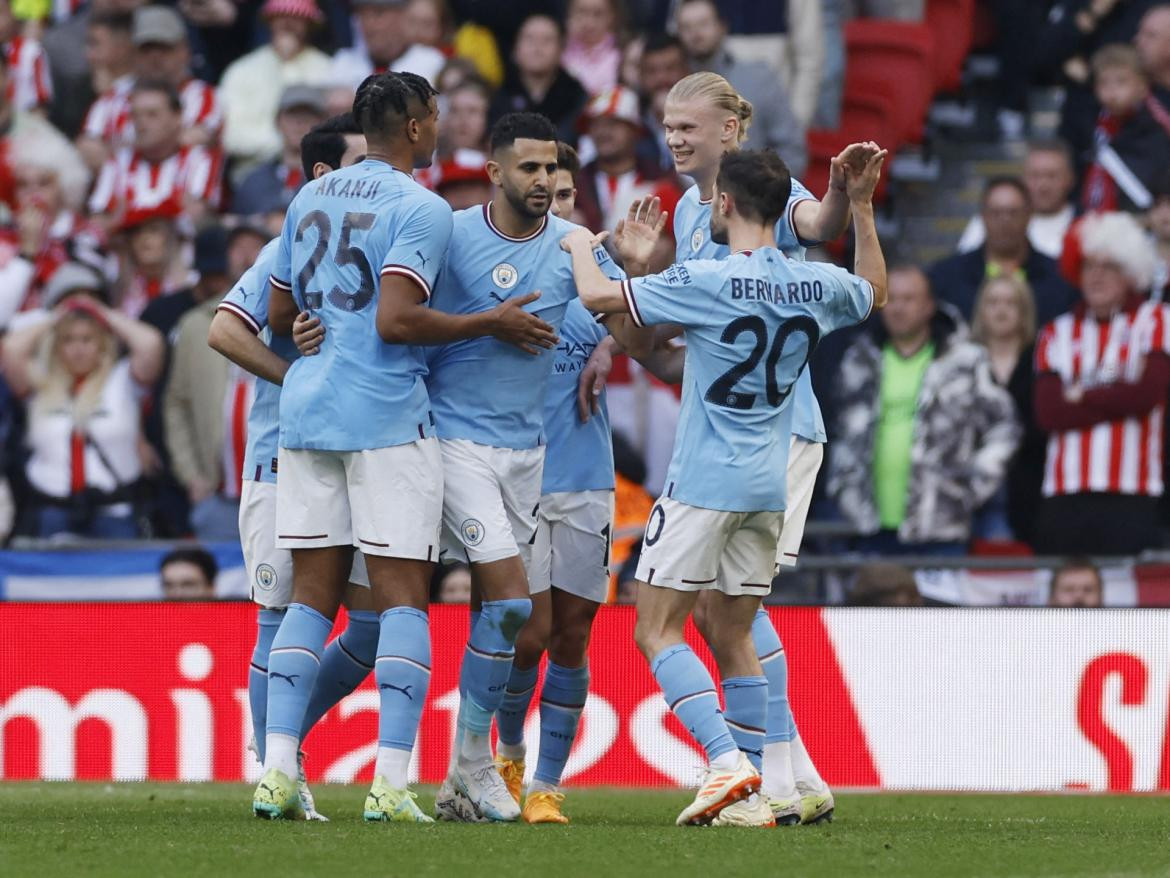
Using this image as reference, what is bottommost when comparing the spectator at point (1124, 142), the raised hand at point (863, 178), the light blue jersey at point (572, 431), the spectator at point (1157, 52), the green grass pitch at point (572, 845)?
the green grass pitch at point (572, 845)

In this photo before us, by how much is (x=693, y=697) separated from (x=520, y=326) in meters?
1.41

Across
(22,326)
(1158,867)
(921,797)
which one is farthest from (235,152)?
(1158,867)

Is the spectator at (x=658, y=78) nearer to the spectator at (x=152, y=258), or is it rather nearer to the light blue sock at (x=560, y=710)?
the spectator at (x=152, y=258)

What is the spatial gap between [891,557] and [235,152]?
221 inches

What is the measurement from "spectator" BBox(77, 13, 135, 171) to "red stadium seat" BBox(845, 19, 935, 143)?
498 centimetres

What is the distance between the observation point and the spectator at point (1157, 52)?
13.7m

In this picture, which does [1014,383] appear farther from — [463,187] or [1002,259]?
[463,187]

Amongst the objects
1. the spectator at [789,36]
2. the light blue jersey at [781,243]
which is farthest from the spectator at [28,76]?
the light blue jersey at [781,243]

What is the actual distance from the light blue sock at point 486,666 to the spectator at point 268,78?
7.72 m

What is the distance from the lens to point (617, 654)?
36.6ft

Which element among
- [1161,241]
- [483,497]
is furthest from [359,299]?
[1161,241]

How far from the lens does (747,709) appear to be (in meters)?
7.75

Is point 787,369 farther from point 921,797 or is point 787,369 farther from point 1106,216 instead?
point 1106,216

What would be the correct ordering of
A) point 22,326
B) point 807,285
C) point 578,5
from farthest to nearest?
1. point 578,5
2. point 22,326
3. point 807,285
